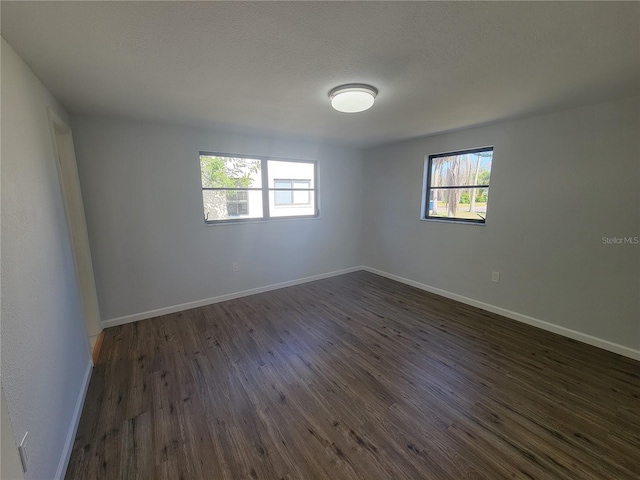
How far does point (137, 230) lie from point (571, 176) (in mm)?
4809

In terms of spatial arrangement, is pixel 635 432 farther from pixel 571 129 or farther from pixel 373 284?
pixel 373 284

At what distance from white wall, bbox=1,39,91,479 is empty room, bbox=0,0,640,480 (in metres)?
0.02

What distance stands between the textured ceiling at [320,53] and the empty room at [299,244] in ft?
0.06

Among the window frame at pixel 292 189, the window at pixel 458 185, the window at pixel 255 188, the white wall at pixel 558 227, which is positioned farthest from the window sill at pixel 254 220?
the white wall at pixel 558 227

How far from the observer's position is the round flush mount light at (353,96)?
196cm

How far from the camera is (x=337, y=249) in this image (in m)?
4.88

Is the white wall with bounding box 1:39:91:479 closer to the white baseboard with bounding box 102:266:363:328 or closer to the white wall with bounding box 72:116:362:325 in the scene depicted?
the white wall with bounding box 72:116:362:325

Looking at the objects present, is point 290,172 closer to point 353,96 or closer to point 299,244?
point 299,244

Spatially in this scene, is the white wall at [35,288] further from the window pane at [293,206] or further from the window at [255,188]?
the window pane at [293,206]

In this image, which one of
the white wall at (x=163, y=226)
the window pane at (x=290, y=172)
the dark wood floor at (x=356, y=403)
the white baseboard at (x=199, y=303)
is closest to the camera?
the dark wood floor at (x=356, y=403)

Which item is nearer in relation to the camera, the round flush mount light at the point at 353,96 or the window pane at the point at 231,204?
the round flush mount light at the point at 353,96

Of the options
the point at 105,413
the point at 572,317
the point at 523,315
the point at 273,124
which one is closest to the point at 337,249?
the point at 273,124

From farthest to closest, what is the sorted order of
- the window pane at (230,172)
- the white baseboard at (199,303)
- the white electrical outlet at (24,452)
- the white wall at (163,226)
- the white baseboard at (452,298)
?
the window pane at (230,172), the white baseboard at (199,303), the white wall at (163,226), the white baseboard at (452,298), the white electrical outlet at (24,452)

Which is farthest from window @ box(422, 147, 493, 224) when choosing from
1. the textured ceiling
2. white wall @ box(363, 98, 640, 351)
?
the textured ceiling
